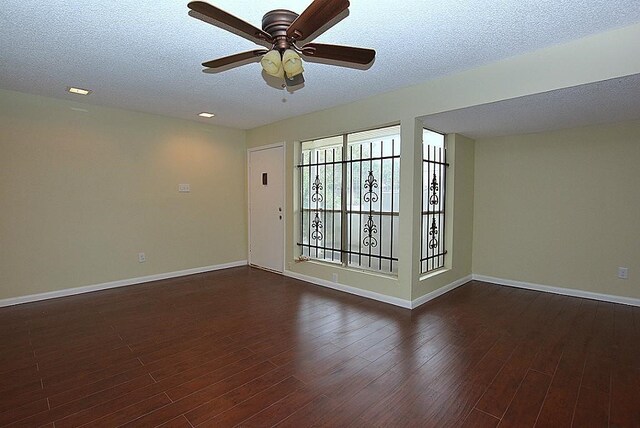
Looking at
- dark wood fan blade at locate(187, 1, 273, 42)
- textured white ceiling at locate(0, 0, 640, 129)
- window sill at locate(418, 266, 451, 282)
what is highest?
textured white ceiling at locate(0, 0, 640, 129)

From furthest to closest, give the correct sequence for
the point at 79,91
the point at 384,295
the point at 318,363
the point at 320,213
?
the point at 320,213, the point at 384,295, the point at 79,91, the point at 318,363

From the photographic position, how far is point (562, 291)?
4.15 meters

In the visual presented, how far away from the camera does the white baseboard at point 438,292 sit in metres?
3.70

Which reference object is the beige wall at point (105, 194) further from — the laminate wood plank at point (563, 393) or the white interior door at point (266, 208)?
the laminate wood plank at point (563, 393)

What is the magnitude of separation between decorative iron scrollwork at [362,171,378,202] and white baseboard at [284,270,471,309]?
3.82 ft

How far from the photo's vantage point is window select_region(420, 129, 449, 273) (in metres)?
4.11

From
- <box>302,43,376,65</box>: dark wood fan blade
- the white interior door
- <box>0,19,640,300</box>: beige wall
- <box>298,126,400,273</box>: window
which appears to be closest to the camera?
<box>302,43,376,65</box>: dark wood fan blade

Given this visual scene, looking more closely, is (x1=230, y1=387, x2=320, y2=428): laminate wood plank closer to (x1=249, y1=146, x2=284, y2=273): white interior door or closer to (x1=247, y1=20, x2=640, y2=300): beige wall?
(x1=247, y1=20, x2=640, y2=300): beige wall

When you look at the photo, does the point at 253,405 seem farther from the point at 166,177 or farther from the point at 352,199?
the point at 166,177

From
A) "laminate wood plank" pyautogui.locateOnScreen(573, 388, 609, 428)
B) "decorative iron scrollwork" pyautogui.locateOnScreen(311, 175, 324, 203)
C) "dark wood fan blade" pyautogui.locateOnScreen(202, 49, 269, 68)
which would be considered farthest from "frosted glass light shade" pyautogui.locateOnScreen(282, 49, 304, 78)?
"decorative iron scrollwork" pyautogui.locateOnScreen(311, 175, 324, 203)

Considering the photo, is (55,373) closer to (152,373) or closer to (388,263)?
(152,373)

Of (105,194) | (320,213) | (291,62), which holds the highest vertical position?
(291,62)

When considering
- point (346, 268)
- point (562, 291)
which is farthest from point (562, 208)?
point (346, 268)

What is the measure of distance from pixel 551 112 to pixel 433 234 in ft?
6.06
